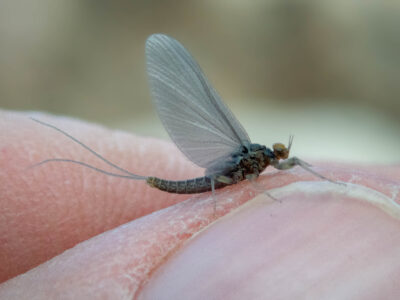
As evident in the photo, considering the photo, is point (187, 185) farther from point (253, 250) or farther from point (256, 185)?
point (253, 250)

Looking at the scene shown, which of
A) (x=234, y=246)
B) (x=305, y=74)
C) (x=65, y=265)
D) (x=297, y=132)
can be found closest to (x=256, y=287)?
(x=234, y=246)

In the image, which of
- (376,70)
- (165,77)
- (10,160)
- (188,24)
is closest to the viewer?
(165,77)

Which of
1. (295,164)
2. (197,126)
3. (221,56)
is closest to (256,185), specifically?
(295,164)

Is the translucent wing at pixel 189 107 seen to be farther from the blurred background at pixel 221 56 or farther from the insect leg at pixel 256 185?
the blurred background at pixel 221 56

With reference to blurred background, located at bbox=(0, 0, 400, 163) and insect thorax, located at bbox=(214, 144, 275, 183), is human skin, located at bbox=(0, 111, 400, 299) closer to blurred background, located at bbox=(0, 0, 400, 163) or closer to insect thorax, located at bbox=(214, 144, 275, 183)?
insect thorax, located at bbox=(214, 144, 275, 183)

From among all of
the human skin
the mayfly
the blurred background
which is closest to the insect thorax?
the mayfly

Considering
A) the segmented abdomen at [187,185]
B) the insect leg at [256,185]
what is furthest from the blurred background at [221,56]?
the insect leg at [256,185]

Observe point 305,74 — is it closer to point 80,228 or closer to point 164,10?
point 164,10
